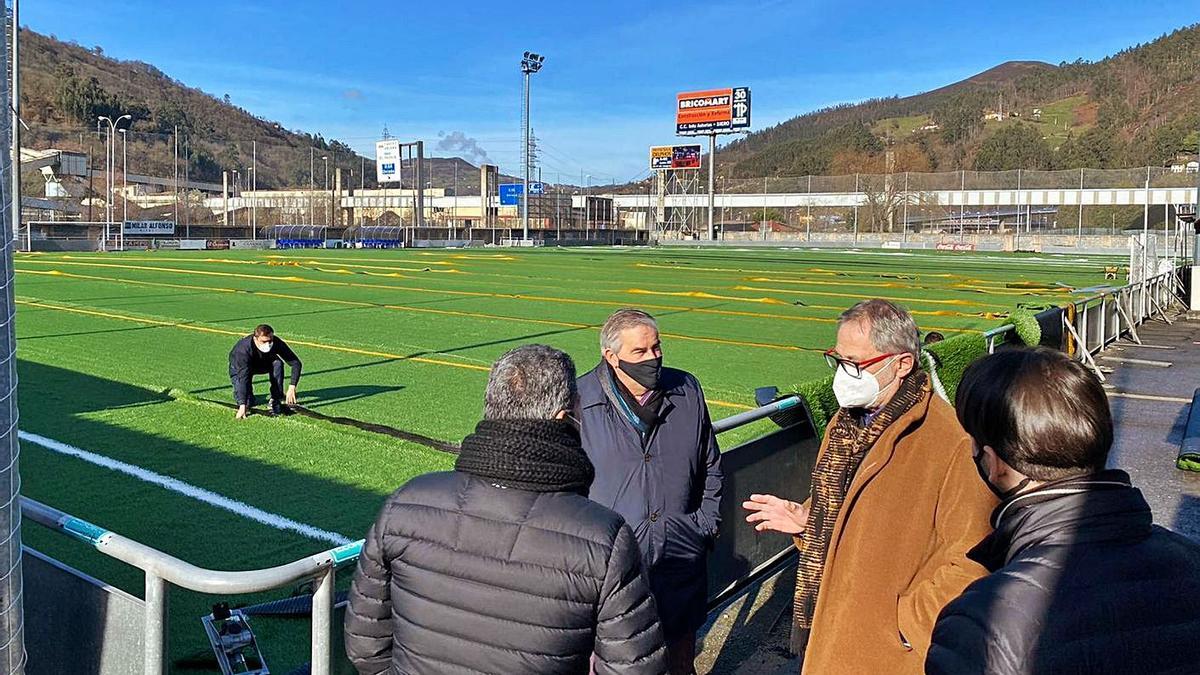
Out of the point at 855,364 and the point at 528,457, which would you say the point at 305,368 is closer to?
the point at 855,364

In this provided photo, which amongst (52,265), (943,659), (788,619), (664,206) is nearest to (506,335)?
(788,619)

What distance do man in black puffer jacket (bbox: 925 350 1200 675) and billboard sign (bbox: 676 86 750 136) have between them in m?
92.6

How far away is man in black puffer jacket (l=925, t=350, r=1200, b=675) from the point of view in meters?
1.78

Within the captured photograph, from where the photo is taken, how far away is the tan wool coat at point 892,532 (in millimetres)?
2820

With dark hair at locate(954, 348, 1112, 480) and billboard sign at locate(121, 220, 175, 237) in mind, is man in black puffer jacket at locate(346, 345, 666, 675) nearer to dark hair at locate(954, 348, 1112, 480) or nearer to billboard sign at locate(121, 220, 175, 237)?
dark hair at locate(954, 348, 1112, 480)

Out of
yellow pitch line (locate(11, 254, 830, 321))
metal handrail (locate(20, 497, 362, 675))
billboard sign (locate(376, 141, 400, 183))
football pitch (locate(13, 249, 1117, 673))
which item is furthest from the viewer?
billboard sign (locate(376, 141, 400, 183))

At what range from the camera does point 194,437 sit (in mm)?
8930

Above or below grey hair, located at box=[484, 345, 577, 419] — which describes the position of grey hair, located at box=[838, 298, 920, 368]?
above

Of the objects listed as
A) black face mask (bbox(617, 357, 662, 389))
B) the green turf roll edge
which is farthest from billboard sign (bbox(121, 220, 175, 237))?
black face mask (bbox(617, 357, 662, 389))

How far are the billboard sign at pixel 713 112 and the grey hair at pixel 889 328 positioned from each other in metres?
91.0

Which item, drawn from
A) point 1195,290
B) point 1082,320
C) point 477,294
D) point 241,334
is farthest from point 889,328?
point 1195,290

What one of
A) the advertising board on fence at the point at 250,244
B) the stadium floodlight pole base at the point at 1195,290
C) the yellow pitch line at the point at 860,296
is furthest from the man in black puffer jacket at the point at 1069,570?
Answer: the advertising board on fence at the point at 250,244

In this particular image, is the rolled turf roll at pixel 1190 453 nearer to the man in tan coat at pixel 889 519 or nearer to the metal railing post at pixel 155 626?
the man in tan coat at pixel 889 519

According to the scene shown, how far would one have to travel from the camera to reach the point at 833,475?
131 inches
